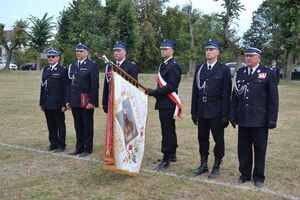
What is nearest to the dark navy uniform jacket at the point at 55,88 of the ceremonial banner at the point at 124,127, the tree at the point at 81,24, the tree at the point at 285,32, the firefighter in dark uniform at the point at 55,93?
the firefighter in dark uniform at the point at 55,93

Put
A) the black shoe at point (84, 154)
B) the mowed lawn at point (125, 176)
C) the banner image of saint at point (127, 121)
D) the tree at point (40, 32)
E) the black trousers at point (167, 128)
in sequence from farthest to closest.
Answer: the tree at point (40, 32) < the black shoe at point (84, 154) < the black trousers at point (167, 128) < the banner image of saint at point (127, 121) < the mowed lawn at point (125, 176)

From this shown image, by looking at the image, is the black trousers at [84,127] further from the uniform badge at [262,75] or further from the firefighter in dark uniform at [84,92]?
the uniform badge at [262,75]

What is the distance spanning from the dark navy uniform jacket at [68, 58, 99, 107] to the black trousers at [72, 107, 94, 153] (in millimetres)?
209

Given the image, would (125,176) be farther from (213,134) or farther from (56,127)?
(56,127)

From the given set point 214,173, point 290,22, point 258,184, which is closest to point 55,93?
point 214,173

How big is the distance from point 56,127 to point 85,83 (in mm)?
1229

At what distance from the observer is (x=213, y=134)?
5238mm

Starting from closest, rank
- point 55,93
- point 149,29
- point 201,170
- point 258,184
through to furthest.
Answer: point 258,184, point 201,170, point 55,93, point 149,29

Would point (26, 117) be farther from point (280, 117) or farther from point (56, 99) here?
point (280, 117)

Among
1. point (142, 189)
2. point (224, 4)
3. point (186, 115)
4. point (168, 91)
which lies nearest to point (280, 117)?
point (186, 115)

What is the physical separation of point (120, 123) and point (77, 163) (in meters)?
1.51

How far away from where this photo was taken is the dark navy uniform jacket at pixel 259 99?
15.3 ft

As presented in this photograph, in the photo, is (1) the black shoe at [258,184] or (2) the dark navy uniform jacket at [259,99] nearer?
(2) the dark navy uniform jacket at [259,99]

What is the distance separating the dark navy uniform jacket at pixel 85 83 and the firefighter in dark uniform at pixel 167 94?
1221 mm
